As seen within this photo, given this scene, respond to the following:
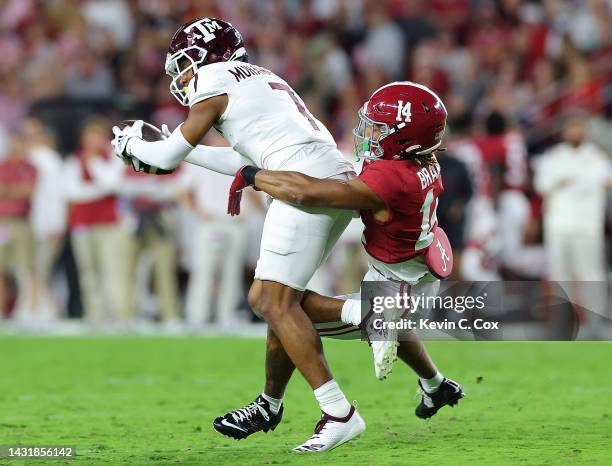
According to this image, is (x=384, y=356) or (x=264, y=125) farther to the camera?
(x=264, y=125)

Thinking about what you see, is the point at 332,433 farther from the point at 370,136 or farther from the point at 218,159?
the point at 218,159

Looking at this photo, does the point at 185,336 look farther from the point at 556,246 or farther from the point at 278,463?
the point at 278,463

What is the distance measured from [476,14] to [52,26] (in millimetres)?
5591

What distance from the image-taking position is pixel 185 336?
41.0 feet

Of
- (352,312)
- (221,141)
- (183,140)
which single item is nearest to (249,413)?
(352,312)

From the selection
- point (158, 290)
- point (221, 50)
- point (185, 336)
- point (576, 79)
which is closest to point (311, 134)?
point (221, 50)

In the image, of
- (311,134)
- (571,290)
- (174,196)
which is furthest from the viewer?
(174,196)

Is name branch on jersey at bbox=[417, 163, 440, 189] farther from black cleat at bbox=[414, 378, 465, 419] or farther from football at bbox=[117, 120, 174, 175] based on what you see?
football at bbox=[117, 120, 174, 175]

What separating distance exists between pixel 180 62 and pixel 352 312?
5.10 feet

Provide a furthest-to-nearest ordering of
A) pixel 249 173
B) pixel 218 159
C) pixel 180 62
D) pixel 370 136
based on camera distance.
→ pixel 218 159 → pixel 180 62 → pixel 370 136 → pixel 249 173

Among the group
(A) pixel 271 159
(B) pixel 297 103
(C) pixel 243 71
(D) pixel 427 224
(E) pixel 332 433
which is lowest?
(E) pixel 332 433

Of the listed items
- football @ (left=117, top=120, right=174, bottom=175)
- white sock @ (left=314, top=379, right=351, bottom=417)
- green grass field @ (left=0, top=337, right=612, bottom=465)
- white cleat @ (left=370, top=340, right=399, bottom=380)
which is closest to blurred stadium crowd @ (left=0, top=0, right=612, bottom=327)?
green grass field @ (left=0, top=337, right=612, bottom=465)

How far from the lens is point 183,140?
240 inches

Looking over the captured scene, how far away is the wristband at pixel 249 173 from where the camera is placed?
601 centimetres
